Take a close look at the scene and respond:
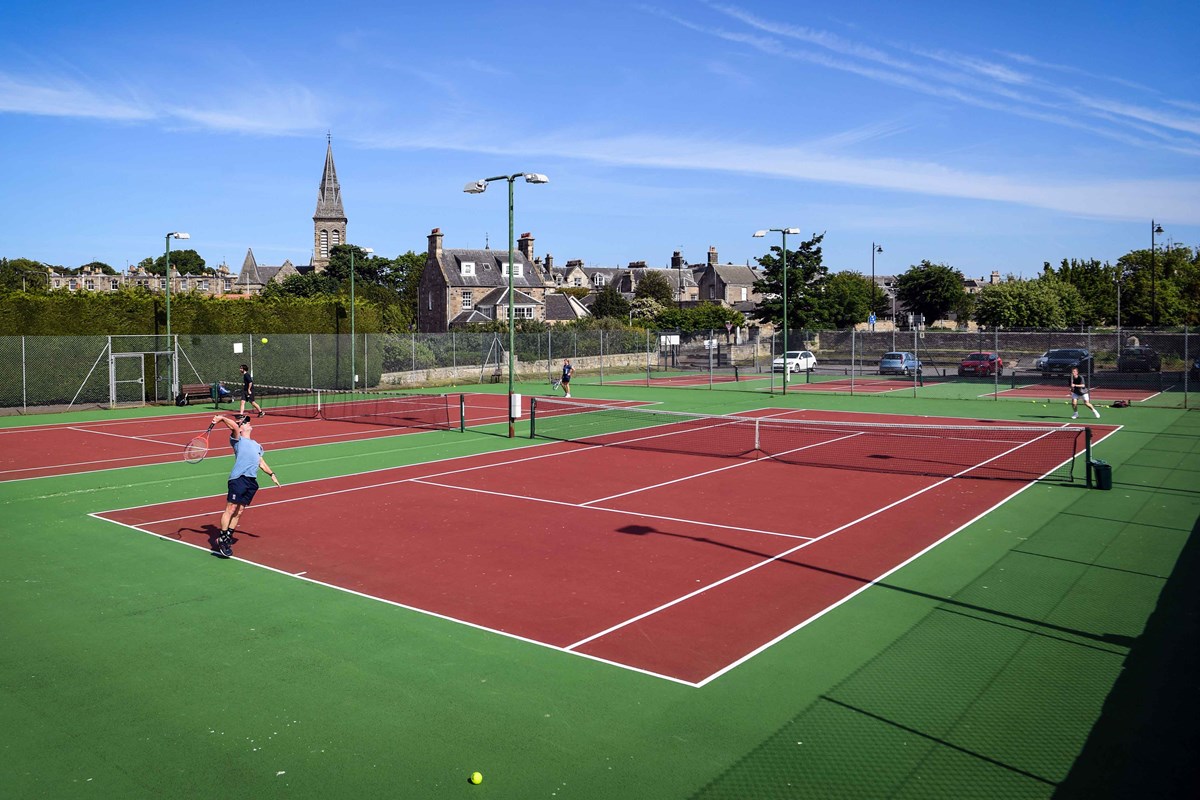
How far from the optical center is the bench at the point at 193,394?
36.4 m

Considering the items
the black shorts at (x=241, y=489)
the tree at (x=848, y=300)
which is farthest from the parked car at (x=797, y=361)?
the black shorts at (x=241, y=489)

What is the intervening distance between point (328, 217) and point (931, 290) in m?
77.5

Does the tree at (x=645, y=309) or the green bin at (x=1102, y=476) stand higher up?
the tree at (x=645, y=309)

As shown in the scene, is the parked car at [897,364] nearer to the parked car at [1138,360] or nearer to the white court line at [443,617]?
the parked car at [1138,360]

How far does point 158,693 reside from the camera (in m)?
8.27

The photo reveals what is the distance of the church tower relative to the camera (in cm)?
12138

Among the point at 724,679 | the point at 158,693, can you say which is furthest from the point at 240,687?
the point at 724,679

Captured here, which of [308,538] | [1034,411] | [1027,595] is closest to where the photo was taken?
[1027,595]

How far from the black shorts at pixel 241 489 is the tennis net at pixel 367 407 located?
15.8 meters

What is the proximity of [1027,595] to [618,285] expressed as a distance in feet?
406

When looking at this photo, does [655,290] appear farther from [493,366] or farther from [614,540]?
[614,540]

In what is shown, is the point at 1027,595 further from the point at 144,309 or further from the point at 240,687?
the point at 144,309

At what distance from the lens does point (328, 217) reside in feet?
398

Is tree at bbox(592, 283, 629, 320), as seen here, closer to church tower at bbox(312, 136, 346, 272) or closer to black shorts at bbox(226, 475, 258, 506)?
church tower at bbox(312, 136, 346, 272)
